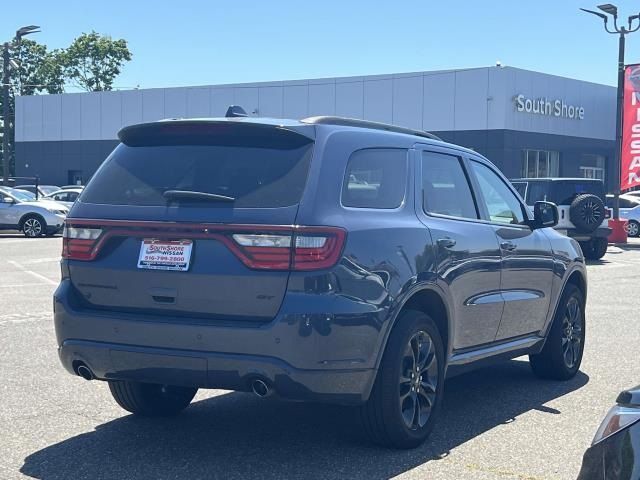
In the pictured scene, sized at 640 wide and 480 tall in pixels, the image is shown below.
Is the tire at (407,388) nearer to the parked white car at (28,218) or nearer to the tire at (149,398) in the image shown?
the tire at (149,398)

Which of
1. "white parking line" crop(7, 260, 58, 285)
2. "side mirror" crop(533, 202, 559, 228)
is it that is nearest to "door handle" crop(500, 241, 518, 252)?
"side mirror" crop(533, 202, 559, 228)

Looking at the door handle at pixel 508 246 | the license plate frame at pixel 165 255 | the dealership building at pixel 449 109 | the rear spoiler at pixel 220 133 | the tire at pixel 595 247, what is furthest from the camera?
the dealership building at pixel 449 109

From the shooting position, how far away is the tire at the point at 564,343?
7.49 metres

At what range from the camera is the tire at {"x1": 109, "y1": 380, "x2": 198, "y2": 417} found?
5.98 meters

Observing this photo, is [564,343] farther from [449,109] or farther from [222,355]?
[449,109]

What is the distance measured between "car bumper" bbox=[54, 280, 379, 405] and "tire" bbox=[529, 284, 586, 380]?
2908mm

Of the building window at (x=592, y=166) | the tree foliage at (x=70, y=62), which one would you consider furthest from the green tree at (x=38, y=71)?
the building window at (x=592, y=166)

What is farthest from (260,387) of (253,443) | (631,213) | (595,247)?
(631,213)

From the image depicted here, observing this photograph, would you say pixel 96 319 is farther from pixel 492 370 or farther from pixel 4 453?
pixel 492 370

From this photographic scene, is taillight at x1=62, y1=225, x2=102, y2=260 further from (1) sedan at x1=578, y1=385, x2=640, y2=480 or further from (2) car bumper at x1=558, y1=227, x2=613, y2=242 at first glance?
(2) car bumper at x1=558, y1=227, x2=613, y2=242

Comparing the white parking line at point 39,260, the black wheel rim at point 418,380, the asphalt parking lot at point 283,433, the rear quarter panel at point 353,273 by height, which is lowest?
the white parking line at point 39,260

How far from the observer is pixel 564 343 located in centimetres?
764

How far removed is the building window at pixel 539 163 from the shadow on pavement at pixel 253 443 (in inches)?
1487

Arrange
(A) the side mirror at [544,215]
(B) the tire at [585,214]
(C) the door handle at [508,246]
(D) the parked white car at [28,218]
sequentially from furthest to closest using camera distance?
(D) the parked white car at [28,218] < (B) the tire at [585,214] < (A) the side mirror at [544,215] < (C) the door handle at [508,246]
